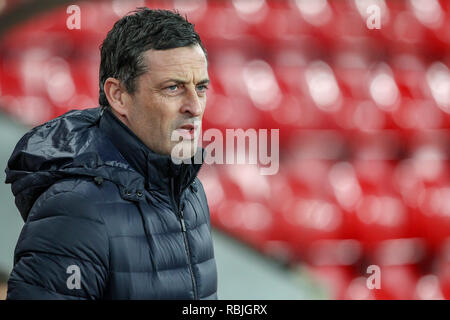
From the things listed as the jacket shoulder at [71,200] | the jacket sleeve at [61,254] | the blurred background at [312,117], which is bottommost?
the jacket sleeve at [61,254]

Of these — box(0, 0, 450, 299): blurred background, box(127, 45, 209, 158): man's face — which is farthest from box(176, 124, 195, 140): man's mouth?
box(0, 0, 450, 299): blurred background

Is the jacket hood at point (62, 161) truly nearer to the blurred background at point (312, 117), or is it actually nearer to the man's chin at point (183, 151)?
the man's chin at point (183, 151)

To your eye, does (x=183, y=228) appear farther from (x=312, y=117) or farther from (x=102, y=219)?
(x=312, y=117)

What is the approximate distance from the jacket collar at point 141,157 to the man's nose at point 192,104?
3cm

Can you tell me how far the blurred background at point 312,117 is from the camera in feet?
3.76

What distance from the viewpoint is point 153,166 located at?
36 cm

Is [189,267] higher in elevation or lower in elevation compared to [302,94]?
lower

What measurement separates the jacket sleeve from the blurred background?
0.67 m

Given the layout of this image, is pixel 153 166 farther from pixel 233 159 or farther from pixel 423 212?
pixel 423 212

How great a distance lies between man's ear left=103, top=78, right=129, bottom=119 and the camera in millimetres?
366

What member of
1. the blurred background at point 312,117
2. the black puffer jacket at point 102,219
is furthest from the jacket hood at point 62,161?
the blurred background at point 312,117

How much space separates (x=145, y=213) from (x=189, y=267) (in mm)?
42

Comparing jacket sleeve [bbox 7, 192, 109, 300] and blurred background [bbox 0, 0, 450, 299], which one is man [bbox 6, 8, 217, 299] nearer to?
jacket sleeve [bbox 7, 192, 109, 300]
